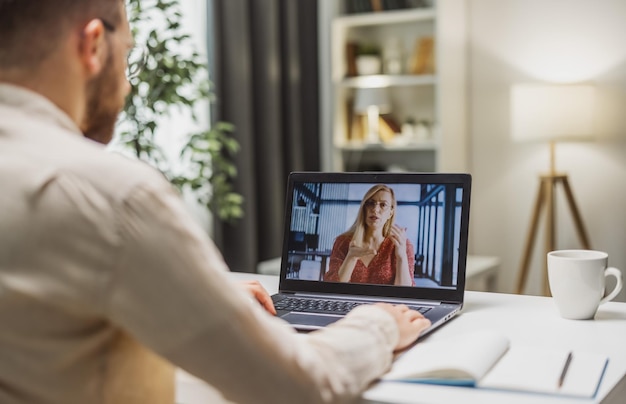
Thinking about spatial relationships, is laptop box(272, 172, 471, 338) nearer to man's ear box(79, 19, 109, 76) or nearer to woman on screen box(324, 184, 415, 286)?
woman on screen box(324, 184, 415, 286)

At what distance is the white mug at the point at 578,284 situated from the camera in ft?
4.57

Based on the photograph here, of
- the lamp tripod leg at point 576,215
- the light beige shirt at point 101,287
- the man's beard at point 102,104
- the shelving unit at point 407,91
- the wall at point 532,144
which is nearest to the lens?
the light beige shirt at point 101,287

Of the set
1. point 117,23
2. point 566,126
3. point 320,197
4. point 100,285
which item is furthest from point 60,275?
point 566,126

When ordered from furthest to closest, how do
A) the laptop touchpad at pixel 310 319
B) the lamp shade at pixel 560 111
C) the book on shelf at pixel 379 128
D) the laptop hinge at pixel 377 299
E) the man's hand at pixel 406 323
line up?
the book on shelf at pixel 379 128 → the lamp shade at pixel 560 111 → the laptop hinge at pixel 377 299 → the laptop touchpad at pixel 310 319 → the man's hand at pixel 406 323

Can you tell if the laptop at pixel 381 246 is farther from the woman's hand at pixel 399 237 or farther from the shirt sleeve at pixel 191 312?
the shirt sleeve at pixel 191 312

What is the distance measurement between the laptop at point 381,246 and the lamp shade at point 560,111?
7.62 feet

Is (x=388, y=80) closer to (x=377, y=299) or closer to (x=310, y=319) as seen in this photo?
(x=377, y=299)

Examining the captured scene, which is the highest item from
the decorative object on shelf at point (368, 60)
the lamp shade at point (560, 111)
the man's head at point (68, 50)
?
the decorative object on shelf at point (368, 60)

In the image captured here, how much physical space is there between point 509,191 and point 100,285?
3.66 meters

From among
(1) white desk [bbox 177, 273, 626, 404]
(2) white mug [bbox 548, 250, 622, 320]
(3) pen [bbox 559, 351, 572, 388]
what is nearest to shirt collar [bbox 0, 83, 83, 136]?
(1) white desk [bbox 177, 273, 626, 404]

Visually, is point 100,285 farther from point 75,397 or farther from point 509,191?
point 509,191

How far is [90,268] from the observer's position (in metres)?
0.82

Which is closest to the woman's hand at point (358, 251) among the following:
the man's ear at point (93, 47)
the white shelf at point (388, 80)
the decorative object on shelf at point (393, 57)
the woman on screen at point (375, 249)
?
the woman on screen at point (375, 249)

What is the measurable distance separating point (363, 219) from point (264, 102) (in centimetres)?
270
